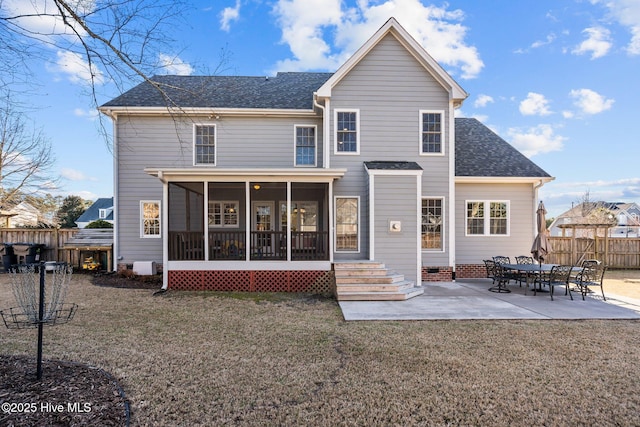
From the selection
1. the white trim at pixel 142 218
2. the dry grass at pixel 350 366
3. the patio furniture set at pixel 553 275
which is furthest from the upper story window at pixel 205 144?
the patio furniture set at pixel 553 275

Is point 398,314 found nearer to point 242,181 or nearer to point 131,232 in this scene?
point 242,181

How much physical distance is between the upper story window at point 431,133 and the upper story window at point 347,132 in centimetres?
227

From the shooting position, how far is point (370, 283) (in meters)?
8.70

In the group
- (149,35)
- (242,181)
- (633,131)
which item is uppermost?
(633,131)

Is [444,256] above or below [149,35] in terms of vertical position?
below

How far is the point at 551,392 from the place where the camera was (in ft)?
11.7

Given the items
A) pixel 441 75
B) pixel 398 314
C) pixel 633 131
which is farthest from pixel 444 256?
pixel 633 131

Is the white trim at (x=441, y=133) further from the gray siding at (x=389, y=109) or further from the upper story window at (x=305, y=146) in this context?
the upper story window at (x=305, y=146)

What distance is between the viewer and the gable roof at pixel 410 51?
10195 mm

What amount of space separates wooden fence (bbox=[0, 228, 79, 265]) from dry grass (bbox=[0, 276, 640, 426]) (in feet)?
26.0

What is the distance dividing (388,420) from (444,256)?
27.9 ft

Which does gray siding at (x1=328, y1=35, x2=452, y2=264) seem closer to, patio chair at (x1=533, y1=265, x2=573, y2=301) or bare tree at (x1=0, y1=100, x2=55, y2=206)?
patio chair at (x1=533, y1=265, x2=573, y2=301)

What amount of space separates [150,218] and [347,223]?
7.34 metres

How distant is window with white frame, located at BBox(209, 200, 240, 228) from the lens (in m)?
12.6
